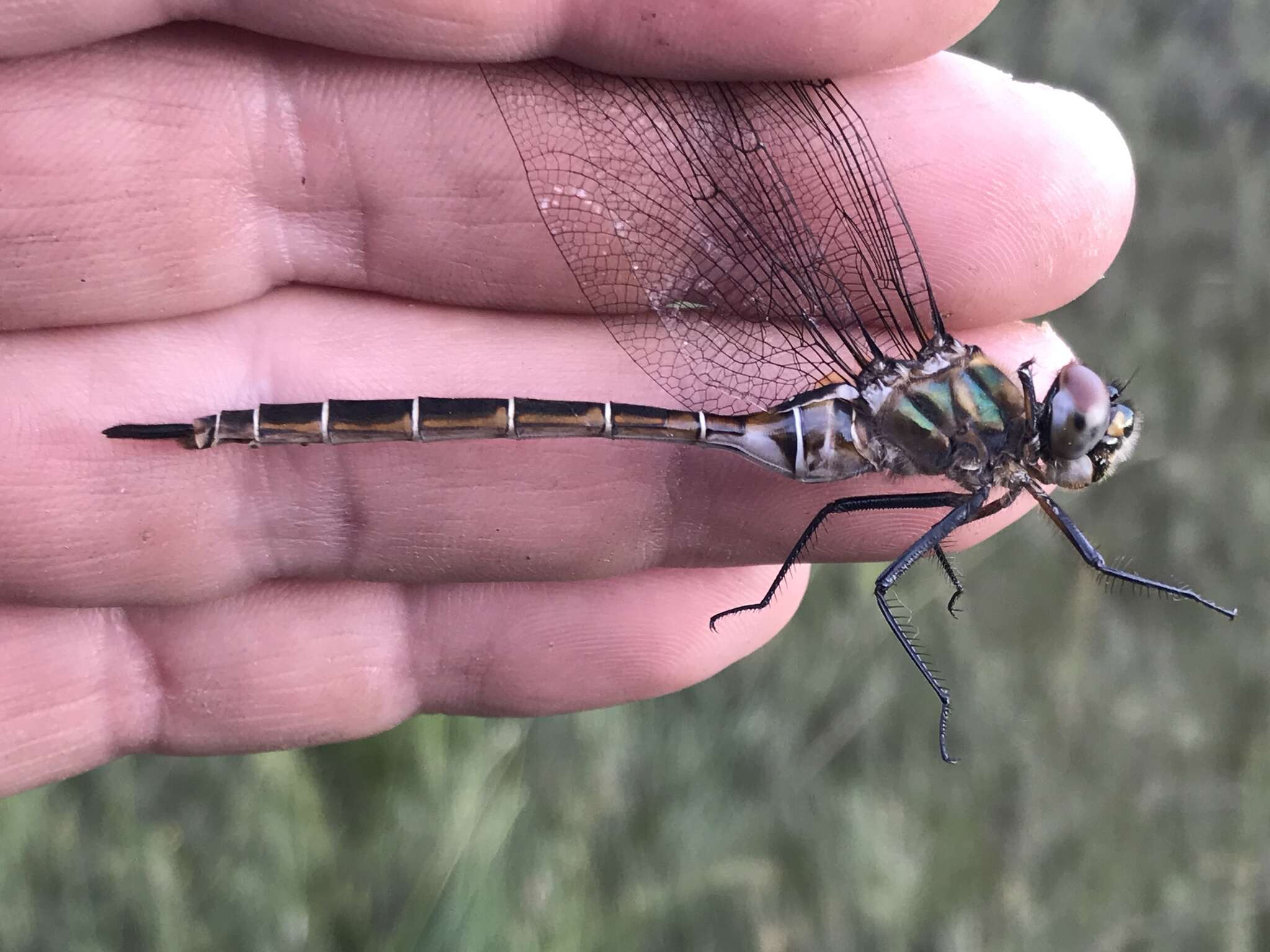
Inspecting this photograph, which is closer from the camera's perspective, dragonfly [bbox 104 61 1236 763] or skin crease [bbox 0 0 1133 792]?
skin crease [bbox 0 0 1133 792]

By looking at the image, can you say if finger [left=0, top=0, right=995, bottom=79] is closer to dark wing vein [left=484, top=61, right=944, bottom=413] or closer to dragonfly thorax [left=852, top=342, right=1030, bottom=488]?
dark wing vein [left=484, top=61, right=944, bottom=413]

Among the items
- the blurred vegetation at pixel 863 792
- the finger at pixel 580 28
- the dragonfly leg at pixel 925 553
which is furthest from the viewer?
the blurred vegetation at pixel 863 792

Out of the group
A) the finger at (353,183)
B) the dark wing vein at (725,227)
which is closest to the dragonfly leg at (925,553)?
the dark wing vein at (725,227)

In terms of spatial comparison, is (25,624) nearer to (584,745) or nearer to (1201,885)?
(584,745)

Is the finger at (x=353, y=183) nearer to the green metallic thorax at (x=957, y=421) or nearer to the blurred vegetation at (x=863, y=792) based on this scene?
the green metallic thorax at (x=957, y=421)

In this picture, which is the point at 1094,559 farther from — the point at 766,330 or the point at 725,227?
the point at 725,227

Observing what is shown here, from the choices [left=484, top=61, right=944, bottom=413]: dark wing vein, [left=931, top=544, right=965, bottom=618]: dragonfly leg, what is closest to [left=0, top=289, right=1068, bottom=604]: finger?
[left=931, top=544, right=965, bottom=618]: dragonfly leg
